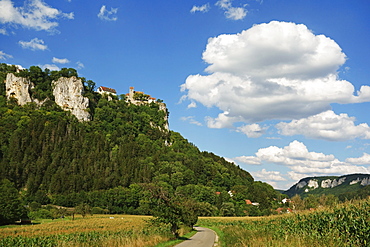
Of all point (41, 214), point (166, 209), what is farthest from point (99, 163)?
point (166, 209)

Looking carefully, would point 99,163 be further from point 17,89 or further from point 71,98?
point 17,89

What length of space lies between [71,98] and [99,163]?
63641mm

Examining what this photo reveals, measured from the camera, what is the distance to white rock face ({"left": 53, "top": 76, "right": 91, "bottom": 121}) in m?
179

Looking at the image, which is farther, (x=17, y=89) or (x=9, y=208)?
(x=17, y=89)

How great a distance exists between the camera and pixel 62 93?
181 metres

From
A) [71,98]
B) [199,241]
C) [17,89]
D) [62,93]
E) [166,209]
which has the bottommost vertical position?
[199,241]

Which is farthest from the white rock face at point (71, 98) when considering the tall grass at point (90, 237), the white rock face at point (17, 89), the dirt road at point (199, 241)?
the dirt road at point (199, 241)

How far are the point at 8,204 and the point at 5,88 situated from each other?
13972 centimetres

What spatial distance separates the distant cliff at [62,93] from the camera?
173 meters

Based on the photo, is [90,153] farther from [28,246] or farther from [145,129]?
[28,246]

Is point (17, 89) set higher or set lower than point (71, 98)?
higher

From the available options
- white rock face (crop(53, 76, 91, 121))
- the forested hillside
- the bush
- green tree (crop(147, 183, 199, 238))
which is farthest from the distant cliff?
green tree (crop(147, 183, 199, 238))

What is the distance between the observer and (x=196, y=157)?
560 ft

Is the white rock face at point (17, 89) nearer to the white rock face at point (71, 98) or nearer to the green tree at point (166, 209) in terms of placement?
the white rock face at point (71, 98)
